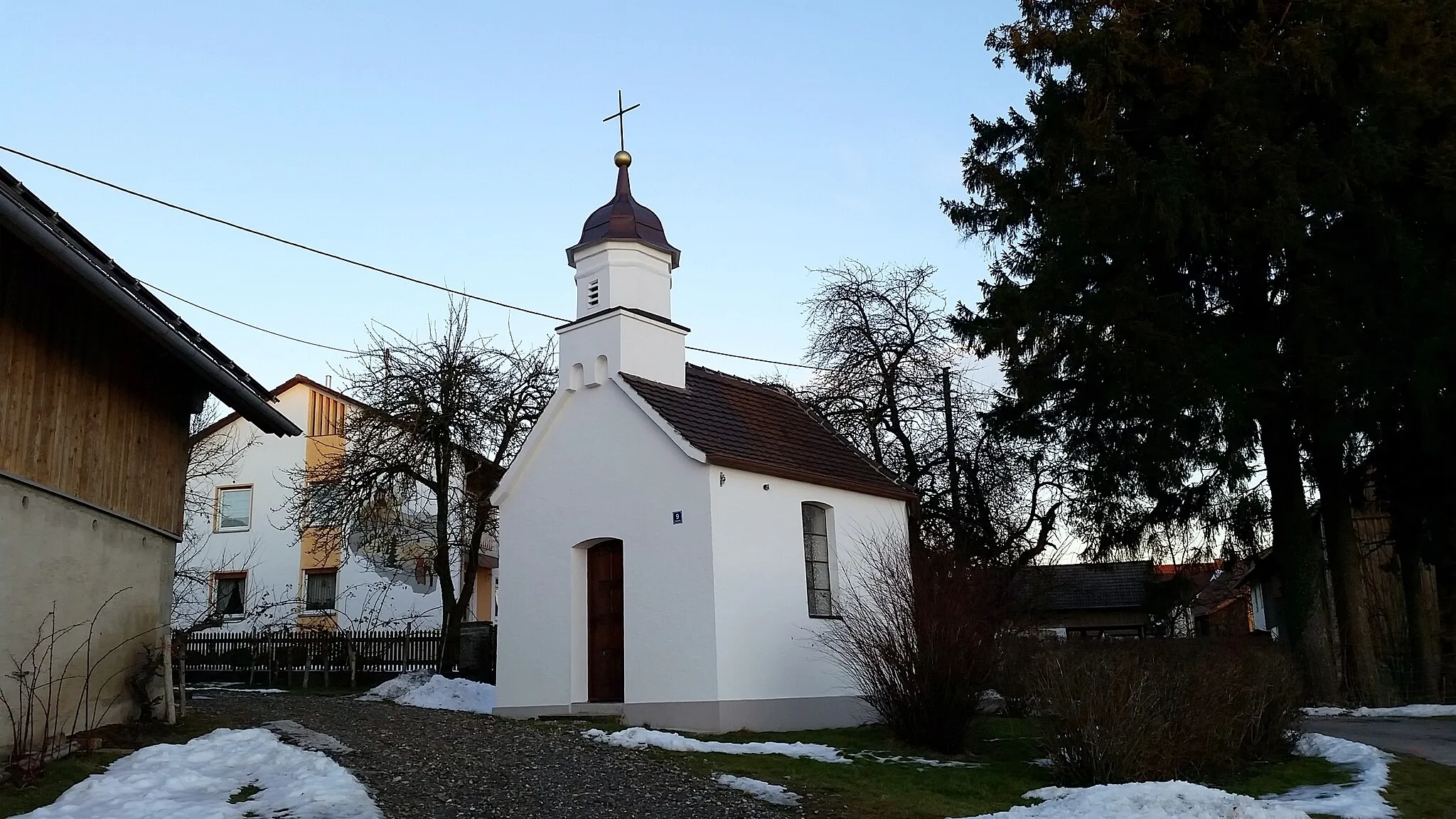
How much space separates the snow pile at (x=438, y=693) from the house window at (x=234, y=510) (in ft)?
60.1

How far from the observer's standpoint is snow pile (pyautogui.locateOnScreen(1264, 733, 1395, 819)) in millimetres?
9203

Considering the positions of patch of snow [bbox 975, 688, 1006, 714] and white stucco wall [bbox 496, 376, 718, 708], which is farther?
white stucco wall [bbox 496, 376, 718, 708]

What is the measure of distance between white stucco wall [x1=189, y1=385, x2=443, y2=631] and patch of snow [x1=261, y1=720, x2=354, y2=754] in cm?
2288

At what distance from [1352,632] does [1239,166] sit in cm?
845

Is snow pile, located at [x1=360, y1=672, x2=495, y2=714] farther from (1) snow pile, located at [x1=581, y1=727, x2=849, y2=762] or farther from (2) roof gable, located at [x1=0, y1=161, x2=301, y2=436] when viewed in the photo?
(2) roof gable, located at [x1=0, y1=161, x2=301, y2=436]

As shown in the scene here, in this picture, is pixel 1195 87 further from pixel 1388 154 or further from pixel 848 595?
pixel 848 595

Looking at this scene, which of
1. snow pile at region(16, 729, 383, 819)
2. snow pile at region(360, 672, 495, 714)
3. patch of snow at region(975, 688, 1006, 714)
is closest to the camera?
snow pile at region(16, 729, 383, 819)

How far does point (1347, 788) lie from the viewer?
10188 millimetres

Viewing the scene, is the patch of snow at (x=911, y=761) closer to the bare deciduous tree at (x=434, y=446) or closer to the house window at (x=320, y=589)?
the bare deciduous tree at (x=434, y=446)

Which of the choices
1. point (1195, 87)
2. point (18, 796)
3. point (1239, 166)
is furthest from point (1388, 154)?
point (18, 796)

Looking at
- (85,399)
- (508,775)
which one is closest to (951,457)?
(508,775)

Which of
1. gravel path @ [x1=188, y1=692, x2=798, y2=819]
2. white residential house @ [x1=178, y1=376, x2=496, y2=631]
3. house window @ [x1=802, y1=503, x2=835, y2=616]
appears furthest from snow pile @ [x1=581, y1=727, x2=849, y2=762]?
white residential house @ [x1=178, y1=376, x2=496, y2=631]

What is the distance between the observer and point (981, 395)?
91.7ft

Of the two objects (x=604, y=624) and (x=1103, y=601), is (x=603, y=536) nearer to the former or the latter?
(x=604, y=624)
